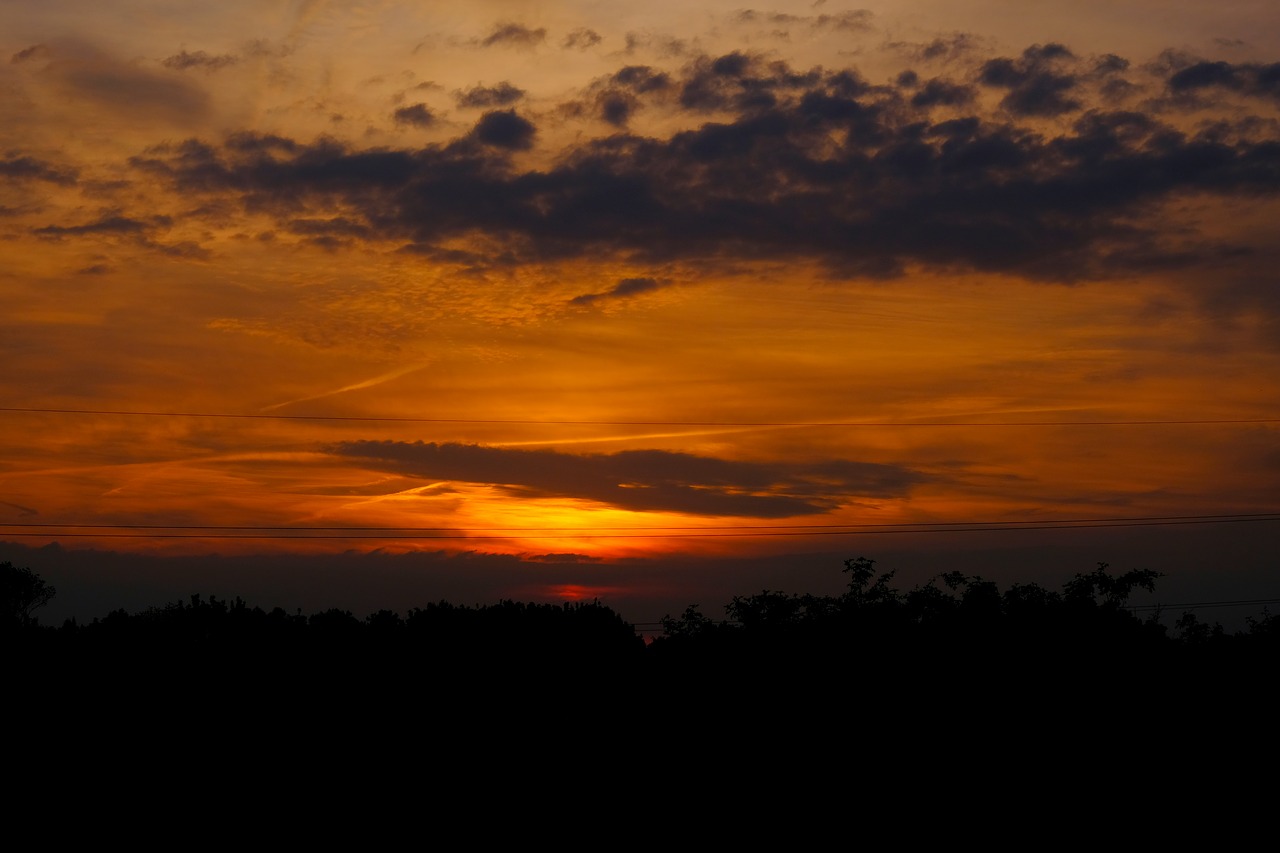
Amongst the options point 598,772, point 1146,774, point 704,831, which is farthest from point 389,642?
point 1146,774

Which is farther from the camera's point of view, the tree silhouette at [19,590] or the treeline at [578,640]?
the tree silhouette at [19,590]

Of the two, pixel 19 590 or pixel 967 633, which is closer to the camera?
pixel 967 633

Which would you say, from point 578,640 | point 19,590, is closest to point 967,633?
point 578,640

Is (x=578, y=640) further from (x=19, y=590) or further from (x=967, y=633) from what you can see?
(x=19, y=590)

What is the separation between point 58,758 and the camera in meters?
31.2

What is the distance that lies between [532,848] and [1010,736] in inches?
505

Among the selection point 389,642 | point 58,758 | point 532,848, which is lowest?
point 532,848

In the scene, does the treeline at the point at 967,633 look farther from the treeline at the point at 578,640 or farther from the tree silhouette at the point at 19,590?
the tree silhouette at the point at 19,590

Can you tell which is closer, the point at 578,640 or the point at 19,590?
the point at 578,640

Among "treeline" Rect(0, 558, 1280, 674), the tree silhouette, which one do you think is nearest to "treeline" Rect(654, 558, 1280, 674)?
"treeline" Rect(0, 558, 1280, 674)

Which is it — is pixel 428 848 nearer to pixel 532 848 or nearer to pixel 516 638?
pixel 532 848

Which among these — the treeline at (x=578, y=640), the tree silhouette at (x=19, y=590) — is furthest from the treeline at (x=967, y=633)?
the tree silhouette at (x=19, y=590)

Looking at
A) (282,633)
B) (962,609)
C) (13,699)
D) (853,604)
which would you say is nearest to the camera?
(13,699)

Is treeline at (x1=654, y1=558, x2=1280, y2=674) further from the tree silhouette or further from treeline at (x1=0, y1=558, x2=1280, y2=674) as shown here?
the tree silhouette
